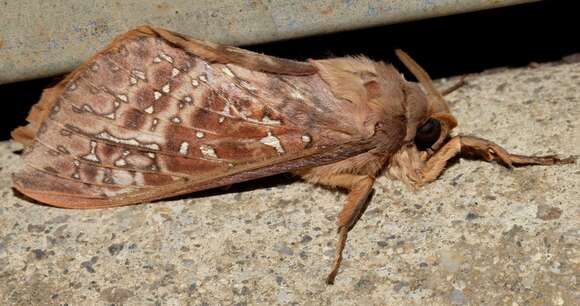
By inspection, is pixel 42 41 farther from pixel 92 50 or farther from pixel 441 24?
pixel 441 24

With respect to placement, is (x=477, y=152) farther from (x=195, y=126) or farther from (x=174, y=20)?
(x=174, y=20)

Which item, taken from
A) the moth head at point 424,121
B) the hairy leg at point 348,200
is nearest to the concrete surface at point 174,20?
the moth head at point 424,121

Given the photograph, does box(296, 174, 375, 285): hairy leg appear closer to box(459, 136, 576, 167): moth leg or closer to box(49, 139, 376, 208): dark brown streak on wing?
box(49, 139, 376, 208): dark brown streak on wing

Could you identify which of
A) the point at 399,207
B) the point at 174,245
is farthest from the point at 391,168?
the point at 174,245

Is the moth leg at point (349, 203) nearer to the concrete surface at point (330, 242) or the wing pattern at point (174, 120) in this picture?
the concrete surface at point (330, 242)

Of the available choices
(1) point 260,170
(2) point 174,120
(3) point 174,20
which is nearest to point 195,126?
(2) point 174,120

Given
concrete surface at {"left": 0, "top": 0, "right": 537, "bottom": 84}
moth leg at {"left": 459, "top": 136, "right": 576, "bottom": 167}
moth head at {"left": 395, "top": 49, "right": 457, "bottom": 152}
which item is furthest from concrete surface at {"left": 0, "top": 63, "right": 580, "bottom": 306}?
concrete surface at {"left": 0, "top": 0, "right": 537, "bottom": 84}
